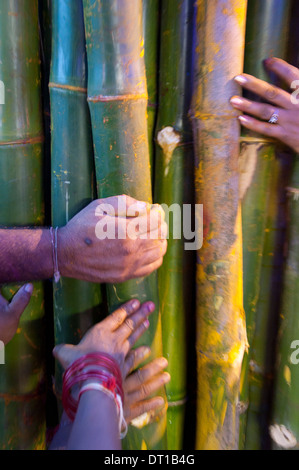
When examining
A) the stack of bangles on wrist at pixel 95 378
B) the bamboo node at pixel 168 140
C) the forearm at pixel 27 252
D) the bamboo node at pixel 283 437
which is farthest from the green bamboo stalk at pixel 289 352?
the forearm at pixel 27 252

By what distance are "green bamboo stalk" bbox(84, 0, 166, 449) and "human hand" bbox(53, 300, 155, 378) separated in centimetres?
3

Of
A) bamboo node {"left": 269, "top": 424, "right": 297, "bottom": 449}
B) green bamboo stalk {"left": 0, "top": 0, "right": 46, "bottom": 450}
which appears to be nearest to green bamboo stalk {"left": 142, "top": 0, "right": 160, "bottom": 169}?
green bamboo stalk {"left": 0, "top": 0, "right": 46, "bottom": 450}

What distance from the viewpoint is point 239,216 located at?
2.15ft

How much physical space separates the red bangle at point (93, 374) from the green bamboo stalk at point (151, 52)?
0.42m

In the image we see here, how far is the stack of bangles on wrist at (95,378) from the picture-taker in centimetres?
53

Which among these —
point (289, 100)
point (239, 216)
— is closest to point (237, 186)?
point (239, 216)

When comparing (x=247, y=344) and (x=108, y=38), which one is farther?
(x=247, y=344)

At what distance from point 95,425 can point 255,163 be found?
1.80ft

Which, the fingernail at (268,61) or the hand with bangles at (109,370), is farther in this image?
the fingernail at (268,61)

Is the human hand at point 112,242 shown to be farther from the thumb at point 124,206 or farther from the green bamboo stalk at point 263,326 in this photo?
the green bamboo stalk at point 263,326

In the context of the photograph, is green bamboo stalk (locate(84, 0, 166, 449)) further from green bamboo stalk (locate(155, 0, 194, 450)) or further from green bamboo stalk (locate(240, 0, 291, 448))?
green bamboo stalk (locate(240, 0, 291, 448))

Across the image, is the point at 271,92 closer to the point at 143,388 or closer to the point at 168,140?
the point at 168,140
